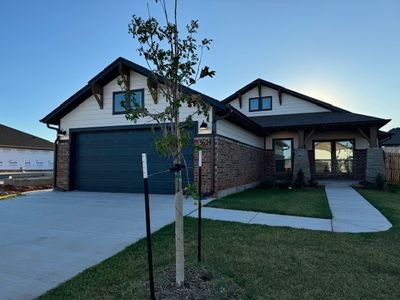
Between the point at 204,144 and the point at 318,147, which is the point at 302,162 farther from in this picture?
the point at 204,144

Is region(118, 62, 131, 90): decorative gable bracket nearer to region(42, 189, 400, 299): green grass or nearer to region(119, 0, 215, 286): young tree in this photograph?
region(42, 189, 400, 299): green grass

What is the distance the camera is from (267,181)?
616 inches

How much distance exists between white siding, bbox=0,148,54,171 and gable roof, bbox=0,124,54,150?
49 cm

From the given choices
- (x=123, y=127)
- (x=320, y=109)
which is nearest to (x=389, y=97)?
(x=320, y=109)

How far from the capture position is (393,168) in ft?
56.7

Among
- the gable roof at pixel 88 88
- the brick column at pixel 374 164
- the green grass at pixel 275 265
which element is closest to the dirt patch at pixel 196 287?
the green grass at pixel 275 265

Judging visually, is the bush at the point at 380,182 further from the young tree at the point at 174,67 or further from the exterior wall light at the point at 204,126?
the young tree at the point at 174,67

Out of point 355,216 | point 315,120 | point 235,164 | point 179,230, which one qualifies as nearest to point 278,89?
point 315,120

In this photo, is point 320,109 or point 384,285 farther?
point 320,109

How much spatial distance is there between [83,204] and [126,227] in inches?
146

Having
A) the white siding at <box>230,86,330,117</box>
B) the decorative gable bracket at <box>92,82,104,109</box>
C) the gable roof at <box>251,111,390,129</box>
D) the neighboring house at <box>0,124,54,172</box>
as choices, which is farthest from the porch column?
the neighboring house at <box>0,124,54,172</box>

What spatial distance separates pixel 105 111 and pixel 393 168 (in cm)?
1600

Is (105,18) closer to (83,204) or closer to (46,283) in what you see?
(83,204)

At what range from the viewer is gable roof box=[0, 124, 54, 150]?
103 ft
